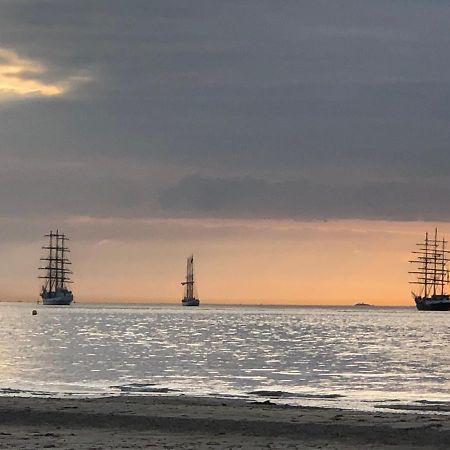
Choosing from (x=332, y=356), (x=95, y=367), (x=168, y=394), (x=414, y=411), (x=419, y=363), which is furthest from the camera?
(x=332, y=356)

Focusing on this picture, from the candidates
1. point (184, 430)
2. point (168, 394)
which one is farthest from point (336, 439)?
point (168, 394)

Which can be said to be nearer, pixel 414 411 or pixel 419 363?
pixel 414 411

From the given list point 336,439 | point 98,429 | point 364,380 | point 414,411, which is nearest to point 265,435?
point 336,439

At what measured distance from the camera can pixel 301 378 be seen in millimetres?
50344

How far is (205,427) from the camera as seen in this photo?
24844 millimetres

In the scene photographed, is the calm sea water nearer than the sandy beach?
No

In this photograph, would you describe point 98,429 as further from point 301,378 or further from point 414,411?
point 301,378

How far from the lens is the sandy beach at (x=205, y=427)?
21.8 meters

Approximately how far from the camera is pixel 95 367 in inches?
2264

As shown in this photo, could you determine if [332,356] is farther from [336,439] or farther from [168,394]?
[336,439]

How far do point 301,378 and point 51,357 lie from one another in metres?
22.9

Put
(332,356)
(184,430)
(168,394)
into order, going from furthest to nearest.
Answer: (332,356)
(168,394)
(184,430)

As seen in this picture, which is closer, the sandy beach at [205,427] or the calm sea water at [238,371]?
the sandy beach at [205,427]

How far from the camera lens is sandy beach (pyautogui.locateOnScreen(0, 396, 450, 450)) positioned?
71.5ft
